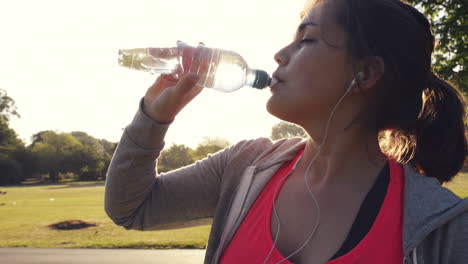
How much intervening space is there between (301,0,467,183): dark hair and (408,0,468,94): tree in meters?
9.10

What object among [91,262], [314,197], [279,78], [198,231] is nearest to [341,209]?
[314,197]

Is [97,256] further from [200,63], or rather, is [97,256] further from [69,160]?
[69,160]

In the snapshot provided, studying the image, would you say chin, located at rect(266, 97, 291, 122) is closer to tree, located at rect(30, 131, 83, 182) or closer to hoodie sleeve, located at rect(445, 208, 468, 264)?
hoodie sleeve, located at rect(445, 208, 468, 264)

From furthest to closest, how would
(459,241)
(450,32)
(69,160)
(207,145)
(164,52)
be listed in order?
1. (69,160)
2. (207,145)
3. (450,32)
4. (164,52)
5. (459,241)

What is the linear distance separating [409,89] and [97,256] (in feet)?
22.9

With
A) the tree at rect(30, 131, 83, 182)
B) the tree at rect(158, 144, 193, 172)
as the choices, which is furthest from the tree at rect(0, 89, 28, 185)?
the tree at rect(158, 144, 193, 172)

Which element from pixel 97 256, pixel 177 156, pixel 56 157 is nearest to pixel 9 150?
pixel 56 157

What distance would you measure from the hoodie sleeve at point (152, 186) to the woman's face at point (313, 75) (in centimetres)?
49

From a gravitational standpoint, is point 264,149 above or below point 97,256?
above

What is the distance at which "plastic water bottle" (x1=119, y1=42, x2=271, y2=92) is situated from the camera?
7.77ft

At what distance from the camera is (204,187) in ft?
7.06

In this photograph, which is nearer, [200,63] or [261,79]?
[261,79]

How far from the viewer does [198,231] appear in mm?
11016

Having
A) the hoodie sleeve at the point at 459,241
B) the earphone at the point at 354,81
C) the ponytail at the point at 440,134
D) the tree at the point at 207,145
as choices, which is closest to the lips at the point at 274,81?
the earphone at the point at 354,81
